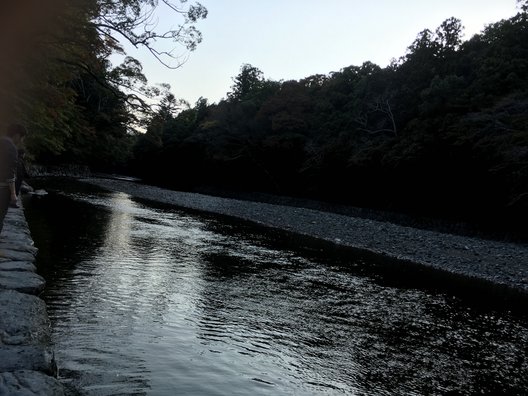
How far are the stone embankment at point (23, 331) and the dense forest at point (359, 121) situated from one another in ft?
12.1

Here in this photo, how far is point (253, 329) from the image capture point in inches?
273

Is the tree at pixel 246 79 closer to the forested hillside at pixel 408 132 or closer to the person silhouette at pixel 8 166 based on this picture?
the forested hillside at pixel 408 132

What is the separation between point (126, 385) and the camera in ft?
14.6

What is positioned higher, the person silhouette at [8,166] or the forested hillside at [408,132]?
the forested hillside at [408,132]

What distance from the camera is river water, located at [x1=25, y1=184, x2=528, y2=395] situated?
509cm

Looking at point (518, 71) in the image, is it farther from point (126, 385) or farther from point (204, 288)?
point (126, 385)

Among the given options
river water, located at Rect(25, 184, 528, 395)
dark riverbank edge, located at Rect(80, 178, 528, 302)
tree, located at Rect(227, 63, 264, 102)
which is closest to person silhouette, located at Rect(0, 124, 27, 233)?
river water, located at Rect(25, 184, 528, 395)

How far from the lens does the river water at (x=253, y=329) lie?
5.09 metres

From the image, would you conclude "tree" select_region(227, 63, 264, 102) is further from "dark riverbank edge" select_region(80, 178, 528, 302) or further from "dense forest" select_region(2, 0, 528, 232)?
"dark riverbank edge" select_region(80, 178, 528, 302)

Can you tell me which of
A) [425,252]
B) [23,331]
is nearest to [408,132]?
[425,252]

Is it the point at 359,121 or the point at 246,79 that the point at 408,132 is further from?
the point at 246,79

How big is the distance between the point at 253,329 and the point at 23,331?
11.0 ft

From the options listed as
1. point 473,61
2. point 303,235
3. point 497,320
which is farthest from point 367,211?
point 497,320

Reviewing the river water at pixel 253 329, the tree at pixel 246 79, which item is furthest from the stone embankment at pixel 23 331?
the tree at pixel 246 79
